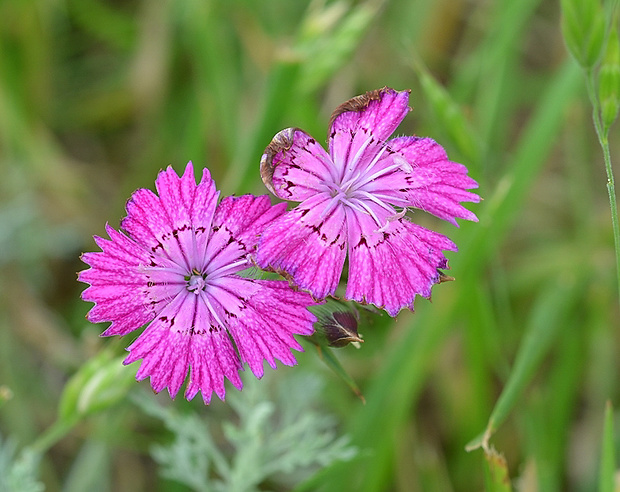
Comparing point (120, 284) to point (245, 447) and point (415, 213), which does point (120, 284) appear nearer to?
point (245, 447)

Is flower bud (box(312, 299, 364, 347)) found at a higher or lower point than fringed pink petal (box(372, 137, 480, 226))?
lower

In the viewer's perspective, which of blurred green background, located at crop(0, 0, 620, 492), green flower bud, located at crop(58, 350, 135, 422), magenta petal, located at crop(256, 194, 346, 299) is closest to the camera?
magenta petal, located at crop(256, 194, 346, 299)

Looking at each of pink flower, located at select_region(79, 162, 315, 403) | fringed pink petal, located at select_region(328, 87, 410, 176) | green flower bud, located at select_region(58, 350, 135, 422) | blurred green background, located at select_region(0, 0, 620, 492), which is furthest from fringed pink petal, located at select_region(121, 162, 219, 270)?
blurred green background, located at select_region(0, 0, 620, 492)

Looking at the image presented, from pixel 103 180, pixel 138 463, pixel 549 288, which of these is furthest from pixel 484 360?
pixel 103 180

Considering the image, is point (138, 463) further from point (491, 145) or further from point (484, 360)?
point (491, 145)

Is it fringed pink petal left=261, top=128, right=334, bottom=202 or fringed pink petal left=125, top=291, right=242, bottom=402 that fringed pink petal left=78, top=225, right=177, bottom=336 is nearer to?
fringed pink petal left=125, top=291, right=242, bottom=402
